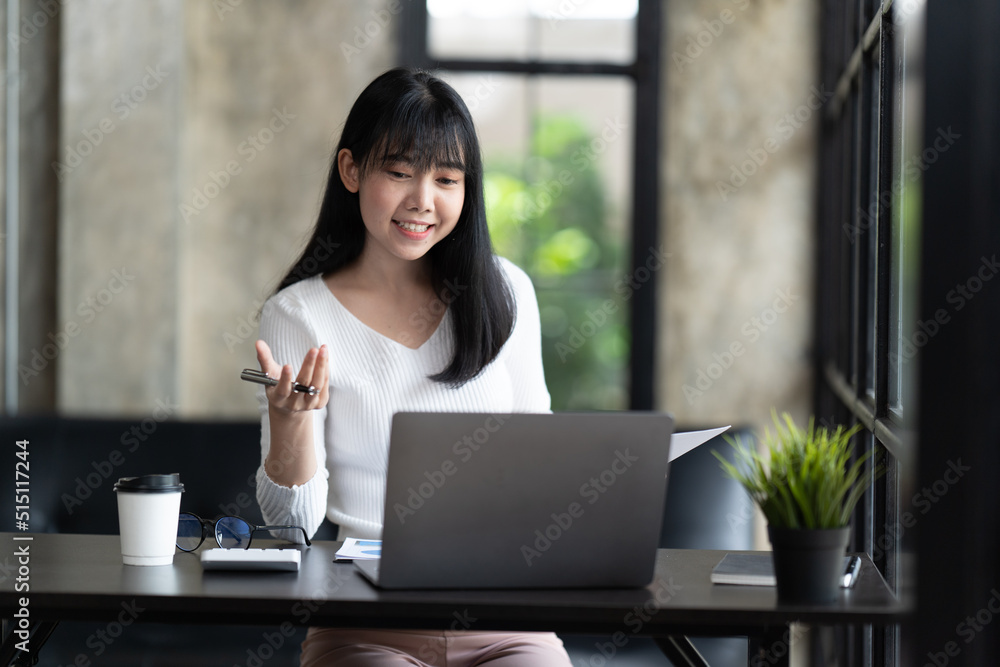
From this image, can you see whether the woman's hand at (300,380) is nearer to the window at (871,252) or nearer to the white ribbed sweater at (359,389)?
the white ribbed sweater at (359,389)

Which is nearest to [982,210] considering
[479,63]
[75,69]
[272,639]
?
[272,639]

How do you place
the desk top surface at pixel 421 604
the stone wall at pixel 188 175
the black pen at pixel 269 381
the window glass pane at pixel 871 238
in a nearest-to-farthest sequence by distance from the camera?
the desk top surface at pixel 421 604
the black pen at pixel 269 381
the window glass pane at pixel 871 238
the stone wall at pixel 188 175

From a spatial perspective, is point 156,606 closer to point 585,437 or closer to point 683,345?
point 585,437

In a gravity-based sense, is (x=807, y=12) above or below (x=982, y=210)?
above

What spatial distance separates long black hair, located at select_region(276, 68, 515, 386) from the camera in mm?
1754

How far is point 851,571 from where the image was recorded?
130 centimetres

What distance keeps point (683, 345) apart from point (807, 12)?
1.23m

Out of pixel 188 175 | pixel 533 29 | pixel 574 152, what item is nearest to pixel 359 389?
pixel 188 175

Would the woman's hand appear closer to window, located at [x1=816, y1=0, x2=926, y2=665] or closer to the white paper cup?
the white paper cup

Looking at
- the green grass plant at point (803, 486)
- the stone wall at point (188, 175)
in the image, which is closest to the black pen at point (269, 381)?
the green grass plant at point (803, 486)

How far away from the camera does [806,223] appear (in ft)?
11.4

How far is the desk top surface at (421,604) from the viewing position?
1.15 meters

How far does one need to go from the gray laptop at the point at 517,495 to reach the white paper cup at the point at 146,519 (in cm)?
35

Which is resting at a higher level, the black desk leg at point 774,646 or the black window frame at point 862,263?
the black window frame at point 862,263
